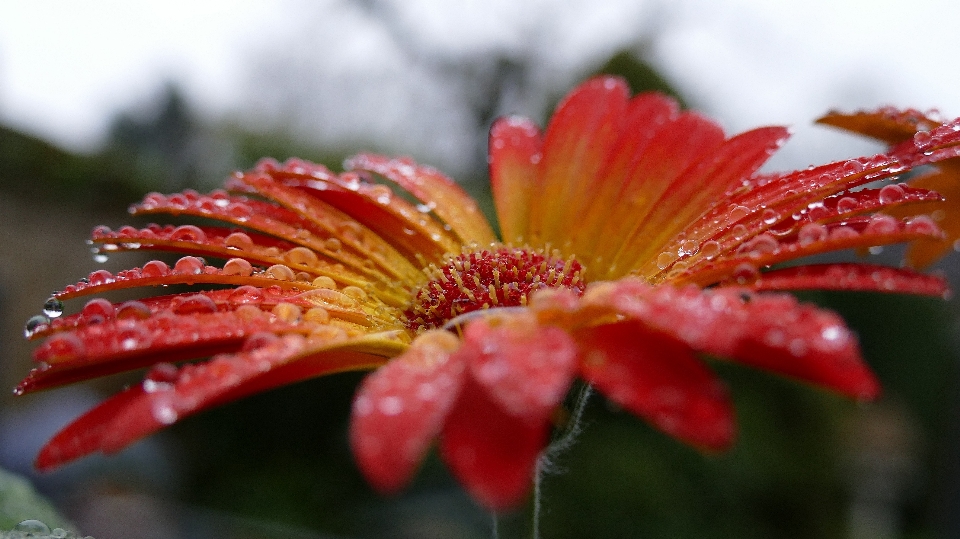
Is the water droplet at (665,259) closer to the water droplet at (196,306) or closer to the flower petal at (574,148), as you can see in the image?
the flower petal at (574,148)

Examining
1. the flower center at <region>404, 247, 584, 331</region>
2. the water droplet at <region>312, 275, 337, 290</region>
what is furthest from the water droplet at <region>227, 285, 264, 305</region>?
the flower center at <region>404, 247, 584, 331</region>

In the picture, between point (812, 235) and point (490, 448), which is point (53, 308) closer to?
point (490, 448)

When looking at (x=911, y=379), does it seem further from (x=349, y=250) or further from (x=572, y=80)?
(x=349, y=250)

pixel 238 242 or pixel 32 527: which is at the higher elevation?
pixel 238 242

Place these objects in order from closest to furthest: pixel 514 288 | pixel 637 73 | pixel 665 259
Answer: pixel 665 259 < pixel 514 288 < pixel 637 73

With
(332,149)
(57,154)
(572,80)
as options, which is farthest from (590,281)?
(57,154)

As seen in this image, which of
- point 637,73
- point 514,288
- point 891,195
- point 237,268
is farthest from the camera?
point 637,73

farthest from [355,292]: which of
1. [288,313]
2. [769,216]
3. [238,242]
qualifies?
[769,216]
